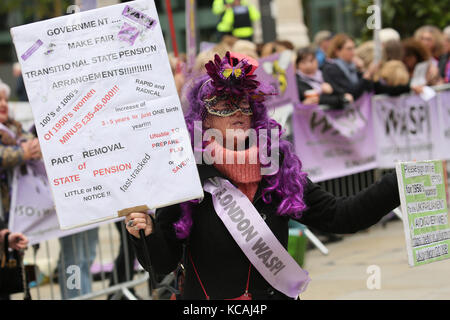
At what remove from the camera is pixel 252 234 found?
3.39 m

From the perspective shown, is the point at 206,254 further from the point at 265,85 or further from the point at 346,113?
the point at 346,113

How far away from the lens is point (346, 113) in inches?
372

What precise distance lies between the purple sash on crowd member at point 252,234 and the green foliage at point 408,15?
12.6 meters

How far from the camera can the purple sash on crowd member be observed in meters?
3.38

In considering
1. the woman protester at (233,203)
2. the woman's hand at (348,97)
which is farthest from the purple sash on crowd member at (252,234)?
the woman's hand at (348,97)

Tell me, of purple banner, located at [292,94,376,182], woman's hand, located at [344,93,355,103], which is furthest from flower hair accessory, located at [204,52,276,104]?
woman's hand, located at [344,93,355,103]

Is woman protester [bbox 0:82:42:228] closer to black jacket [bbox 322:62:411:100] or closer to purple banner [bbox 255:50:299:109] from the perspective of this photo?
purple banner [bbox 255:50:299:109]

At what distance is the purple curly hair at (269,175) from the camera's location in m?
3.41

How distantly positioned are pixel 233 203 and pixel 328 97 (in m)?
5.95

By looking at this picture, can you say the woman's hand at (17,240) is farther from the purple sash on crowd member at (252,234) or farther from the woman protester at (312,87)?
the woman protester at (312,87)

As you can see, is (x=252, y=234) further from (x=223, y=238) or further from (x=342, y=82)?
(x=342, y=82)

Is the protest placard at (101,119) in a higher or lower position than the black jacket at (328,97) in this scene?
higher

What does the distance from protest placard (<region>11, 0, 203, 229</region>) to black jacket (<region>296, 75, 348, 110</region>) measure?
6.08 meters

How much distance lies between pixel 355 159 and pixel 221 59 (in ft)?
20.6
